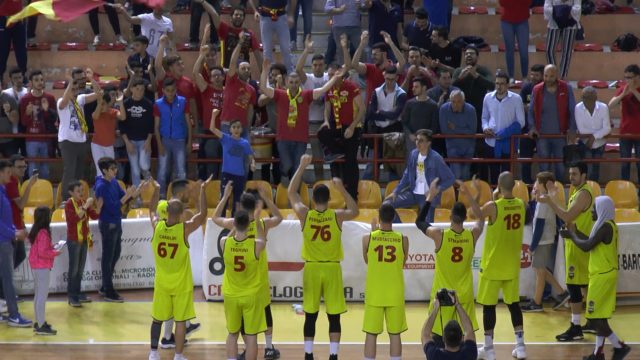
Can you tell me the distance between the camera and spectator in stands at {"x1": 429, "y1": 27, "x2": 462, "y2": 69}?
20.8 metres

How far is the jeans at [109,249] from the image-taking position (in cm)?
1733

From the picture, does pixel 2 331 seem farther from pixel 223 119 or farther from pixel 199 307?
pixel 223 119

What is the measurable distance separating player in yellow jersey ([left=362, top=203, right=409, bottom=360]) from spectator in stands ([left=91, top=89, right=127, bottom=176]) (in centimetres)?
651

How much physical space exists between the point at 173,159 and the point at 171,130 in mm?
510

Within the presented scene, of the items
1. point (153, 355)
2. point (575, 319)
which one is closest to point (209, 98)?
point (153, 355)

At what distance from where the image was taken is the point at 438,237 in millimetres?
14266

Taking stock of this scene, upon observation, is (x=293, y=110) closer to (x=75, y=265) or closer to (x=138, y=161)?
(x=138, y=161)

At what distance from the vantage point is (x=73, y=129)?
19188mm

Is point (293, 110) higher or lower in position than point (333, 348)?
higher

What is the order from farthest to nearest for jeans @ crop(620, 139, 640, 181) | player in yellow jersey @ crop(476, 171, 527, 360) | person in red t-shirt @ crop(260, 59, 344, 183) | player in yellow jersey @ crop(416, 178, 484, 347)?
jeans @ crop(620, 139, 640, 181) → person in red t-shirt @ crop(260, 59, 344, 183) → player in yellow jersey @ crop(476, 171, 527, 360) → player in yellow jersey @ crop(416, 178, 484, 347)

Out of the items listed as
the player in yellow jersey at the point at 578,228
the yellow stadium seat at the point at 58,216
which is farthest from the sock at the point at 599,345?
the yellow stadium seat at the point at 58,216

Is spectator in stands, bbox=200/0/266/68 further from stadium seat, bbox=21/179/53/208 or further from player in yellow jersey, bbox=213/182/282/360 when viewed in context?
Result: player in yellow jersey, bbox=213/182/282/360

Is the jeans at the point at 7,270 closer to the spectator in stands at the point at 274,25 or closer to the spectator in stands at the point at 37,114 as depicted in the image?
the spectator in stands at the point at 37,114

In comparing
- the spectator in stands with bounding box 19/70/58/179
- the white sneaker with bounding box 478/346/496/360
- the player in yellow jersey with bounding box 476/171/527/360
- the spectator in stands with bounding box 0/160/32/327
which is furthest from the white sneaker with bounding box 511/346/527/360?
the spectator in stands with bounding box 19/70/58/179
